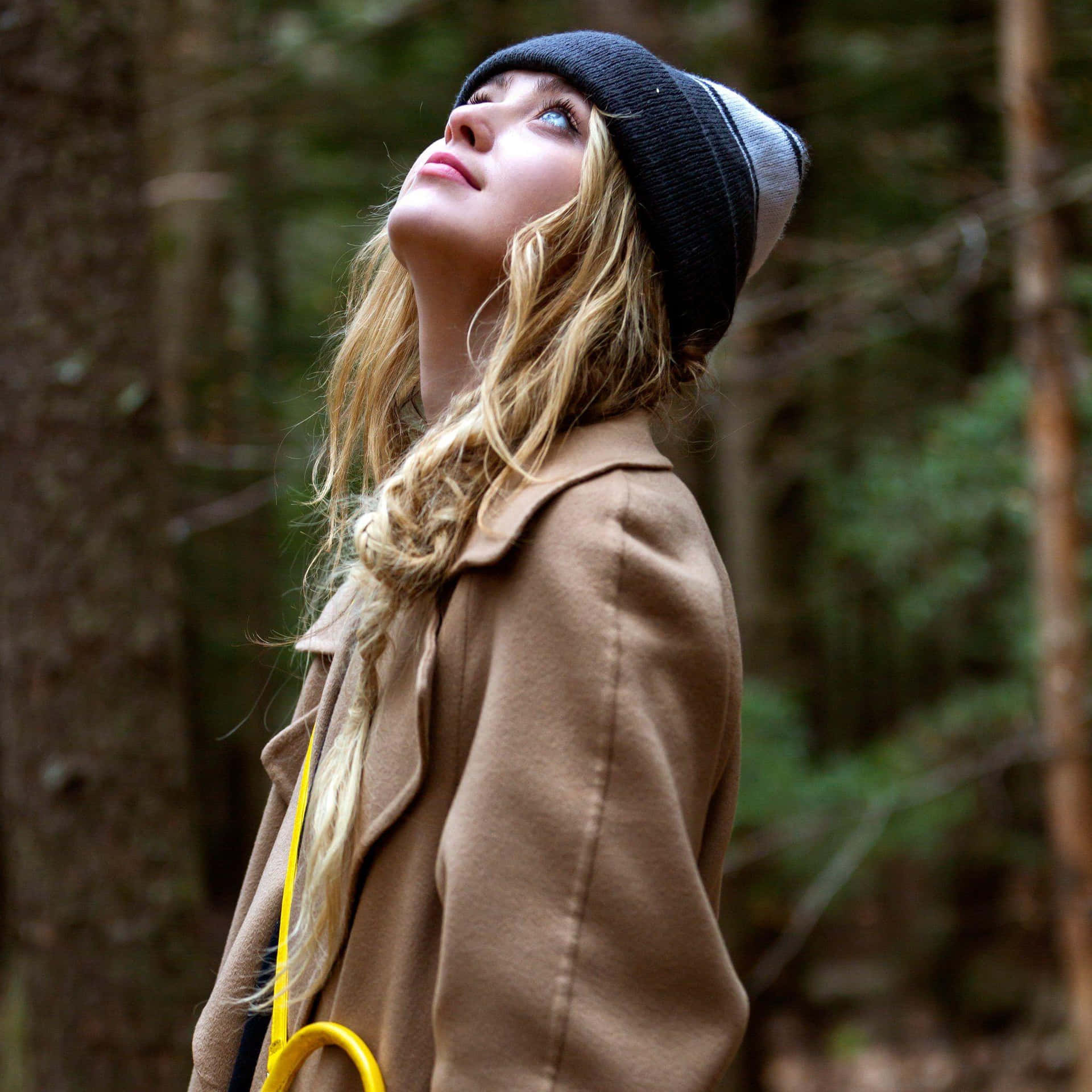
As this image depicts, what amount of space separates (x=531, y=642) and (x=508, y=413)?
1.14ft

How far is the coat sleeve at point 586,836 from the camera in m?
1.34

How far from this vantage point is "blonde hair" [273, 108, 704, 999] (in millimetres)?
1571

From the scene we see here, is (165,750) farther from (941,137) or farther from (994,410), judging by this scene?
(941,137)

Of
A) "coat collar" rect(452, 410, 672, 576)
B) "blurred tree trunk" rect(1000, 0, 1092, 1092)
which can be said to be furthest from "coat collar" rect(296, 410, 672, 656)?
"blurred tree trunk" rect(1000, 0, 1092, 1092)

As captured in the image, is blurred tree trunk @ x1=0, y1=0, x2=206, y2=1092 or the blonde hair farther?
blurred tree trunk @ x1=0, y1=0, x2=206, y2=1092

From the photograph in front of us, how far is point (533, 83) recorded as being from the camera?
6.08ft

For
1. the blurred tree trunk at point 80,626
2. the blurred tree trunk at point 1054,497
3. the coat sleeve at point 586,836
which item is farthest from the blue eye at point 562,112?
the blurred tree trunk at point 1054,497

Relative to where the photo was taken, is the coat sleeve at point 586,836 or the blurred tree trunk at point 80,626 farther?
the blurred tree trunk at point 80,626

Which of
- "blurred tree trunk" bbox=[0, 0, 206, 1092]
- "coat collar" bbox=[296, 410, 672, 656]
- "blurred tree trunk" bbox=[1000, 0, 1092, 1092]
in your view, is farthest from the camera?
"blurred tree trunk" bbox=[1000, 0, 1092, 1092]

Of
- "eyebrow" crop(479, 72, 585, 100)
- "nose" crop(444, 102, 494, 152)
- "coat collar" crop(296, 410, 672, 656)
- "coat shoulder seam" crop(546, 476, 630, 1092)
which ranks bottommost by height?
"coat shoulder seam" crop(546, 476, 630, 1092)

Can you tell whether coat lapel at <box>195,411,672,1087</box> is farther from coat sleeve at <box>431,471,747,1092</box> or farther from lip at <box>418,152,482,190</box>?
lip at <box>418,152,482,190</box>

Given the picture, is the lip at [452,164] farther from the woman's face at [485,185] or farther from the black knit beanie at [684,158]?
the black knit beanie at [684,158]

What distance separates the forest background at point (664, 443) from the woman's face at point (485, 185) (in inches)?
16.6

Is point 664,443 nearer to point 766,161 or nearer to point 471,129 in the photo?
point 766,161
